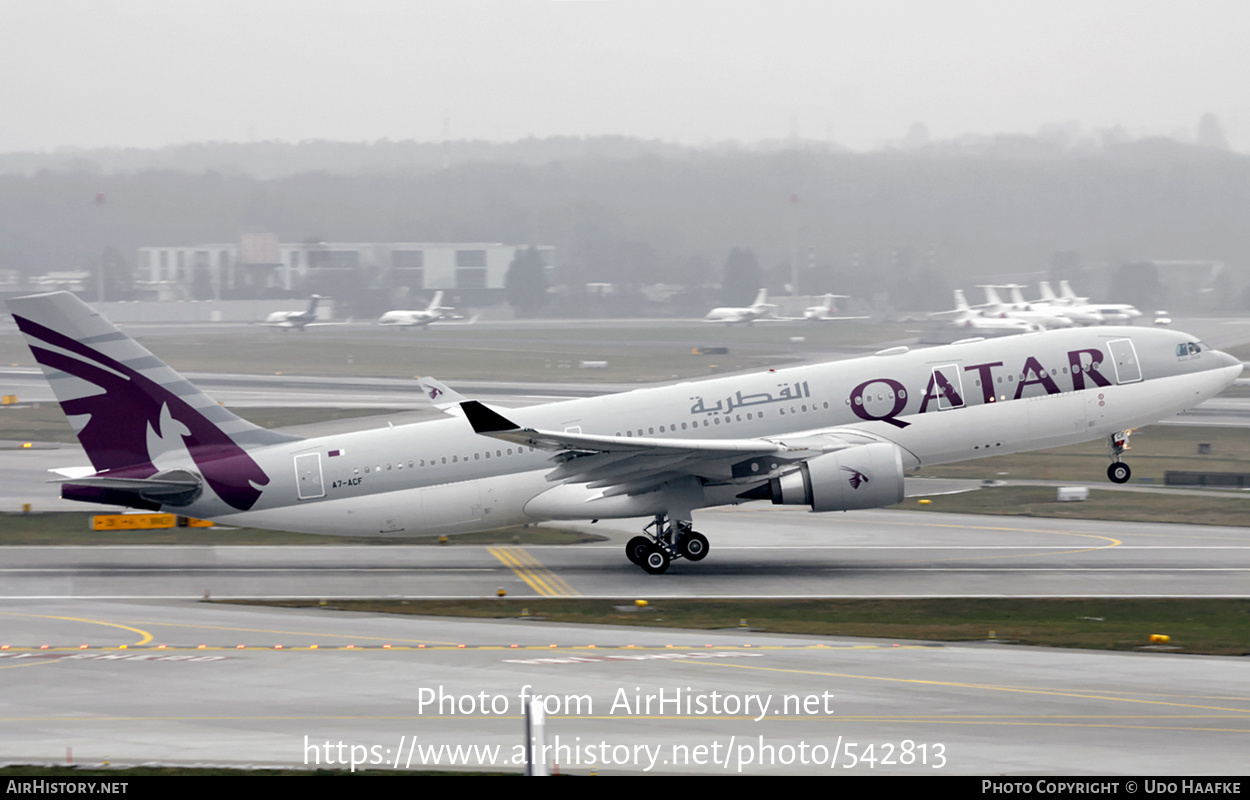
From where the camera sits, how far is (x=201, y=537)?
1585 inches

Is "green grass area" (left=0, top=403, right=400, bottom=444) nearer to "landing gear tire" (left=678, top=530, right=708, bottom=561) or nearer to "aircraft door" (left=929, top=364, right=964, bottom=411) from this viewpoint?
"landing gear tire" (left=678, top=530, right=708, bottom=561)

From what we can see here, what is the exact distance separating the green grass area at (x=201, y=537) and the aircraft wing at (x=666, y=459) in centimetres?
654

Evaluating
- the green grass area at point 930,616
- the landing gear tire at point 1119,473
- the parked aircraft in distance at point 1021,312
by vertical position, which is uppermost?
the parked aircraft in distance at point 1021,312

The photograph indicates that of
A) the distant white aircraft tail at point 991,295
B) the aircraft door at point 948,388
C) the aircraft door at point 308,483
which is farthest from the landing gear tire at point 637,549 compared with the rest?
the distant white aircraft tail at point 991,295

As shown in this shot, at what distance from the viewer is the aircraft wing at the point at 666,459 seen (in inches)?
1249

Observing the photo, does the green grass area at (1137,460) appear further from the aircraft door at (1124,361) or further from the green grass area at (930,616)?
the green grass area at (930,616)

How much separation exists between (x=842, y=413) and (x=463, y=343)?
3568 inches

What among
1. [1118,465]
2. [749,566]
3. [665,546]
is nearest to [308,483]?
[665,546]

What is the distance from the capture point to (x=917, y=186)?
447 feet

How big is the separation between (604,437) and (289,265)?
132 meters

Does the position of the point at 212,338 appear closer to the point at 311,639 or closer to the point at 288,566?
the point at 288,566

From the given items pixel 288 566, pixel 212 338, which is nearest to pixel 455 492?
pixel 288 566

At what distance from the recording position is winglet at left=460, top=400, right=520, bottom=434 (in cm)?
2908

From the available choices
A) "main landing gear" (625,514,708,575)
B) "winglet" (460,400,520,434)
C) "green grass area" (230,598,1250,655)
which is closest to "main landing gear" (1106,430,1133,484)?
"green grass area" (230,598,1250,655)
